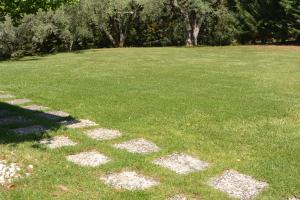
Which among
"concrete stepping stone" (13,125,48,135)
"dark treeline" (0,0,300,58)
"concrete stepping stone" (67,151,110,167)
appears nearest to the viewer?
"concrete stepping stone" (67,151,110,167)

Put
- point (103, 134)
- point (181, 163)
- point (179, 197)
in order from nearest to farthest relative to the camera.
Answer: point (179, 197)
point (181, 163)
point (103, 134)

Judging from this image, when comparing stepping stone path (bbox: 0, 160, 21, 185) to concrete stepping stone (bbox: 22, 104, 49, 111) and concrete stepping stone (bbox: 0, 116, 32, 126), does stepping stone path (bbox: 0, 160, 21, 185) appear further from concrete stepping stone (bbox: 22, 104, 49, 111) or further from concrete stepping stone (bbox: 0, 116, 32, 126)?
concrete stepping stone (bbox: 22, 104, 49, 111)

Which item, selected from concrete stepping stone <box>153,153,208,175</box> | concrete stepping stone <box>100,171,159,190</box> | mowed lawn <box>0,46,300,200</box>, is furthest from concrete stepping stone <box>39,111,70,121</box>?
concrete stepping stone <box>100,171,159,190</box>

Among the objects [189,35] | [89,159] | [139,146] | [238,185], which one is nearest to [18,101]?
[139,146]

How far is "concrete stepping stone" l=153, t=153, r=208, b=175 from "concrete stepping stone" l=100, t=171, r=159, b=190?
0.58m

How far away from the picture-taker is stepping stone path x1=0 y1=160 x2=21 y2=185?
268 inches

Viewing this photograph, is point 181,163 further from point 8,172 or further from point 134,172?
point 8,172

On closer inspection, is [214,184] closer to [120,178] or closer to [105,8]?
[120,178]

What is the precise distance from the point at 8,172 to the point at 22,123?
3265 mm

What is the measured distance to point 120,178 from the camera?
695 centimetres

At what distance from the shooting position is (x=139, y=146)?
8.57 metres

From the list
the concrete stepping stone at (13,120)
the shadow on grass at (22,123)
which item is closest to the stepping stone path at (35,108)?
the shadow on grass at (22,123)

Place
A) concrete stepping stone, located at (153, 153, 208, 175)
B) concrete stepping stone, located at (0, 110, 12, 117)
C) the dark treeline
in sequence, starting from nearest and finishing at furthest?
concrete stepping stone, located at (153, 153, 208, 175) < concrete stepping stone, located at (0, 110, 12, 117) < the dark treeline

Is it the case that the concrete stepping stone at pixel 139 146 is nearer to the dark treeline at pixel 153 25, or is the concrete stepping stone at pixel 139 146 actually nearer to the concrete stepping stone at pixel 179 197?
the concrete stepping stone at pixel 179 197
